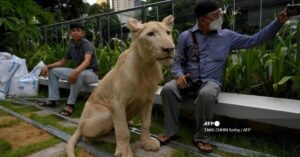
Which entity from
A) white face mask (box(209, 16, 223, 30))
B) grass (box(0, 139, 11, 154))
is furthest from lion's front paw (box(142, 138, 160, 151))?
grass (box(0, 139, 11, 154))

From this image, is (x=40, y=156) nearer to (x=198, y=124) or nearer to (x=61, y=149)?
(x=61, y=149)

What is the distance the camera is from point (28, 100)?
7055 millimetres

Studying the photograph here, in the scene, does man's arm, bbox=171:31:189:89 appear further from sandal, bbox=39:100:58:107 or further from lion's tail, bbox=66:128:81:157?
sandal, bbox=39:100:58:107

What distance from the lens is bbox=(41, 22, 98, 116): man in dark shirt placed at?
225 inches

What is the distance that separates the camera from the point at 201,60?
399 cm

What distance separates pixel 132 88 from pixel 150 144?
645 millimetres

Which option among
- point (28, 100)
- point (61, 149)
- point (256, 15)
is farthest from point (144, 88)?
point (28, 100)

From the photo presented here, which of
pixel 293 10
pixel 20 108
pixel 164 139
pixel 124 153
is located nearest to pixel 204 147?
pixel 164 139

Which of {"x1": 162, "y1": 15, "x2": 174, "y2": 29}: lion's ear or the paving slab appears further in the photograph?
Answer: the paving slab

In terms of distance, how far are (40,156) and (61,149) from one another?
0.25 m

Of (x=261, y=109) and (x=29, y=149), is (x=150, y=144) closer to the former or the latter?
(x=261, y=109)

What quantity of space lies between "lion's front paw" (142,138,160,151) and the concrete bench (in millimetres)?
749

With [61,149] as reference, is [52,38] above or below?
above

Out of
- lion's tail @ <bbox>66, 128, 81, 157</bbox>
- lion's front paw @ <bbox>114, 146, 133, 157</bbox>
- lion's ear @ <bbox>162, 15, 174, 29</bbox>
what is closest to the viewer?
lion's ear @ <bbox>162, 15, 174, 29</bbox>
